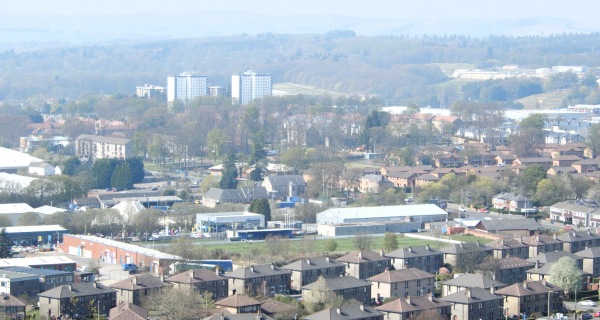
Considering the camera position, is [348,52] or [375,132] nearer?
[375,132]

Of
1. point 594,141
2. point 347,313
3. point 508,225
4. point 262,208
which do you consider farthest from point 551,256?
point 594,141

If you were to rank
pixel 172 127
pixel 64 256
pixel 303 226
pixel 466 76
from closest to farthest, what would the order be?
pixel 64 256, pixel 303 226, pixel 172 127, pixel 466 76

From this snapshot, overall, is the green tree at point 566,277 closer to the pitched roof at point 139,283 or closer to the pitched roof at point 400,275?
the pitched roof at point 400,275

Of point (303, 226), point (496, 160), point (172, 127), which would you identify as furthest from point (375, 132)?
point (303, 226)

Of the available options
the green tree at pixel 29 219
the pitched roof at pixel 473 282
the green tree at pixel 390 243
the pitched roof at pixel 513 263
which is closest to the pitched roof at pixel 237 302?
the pitched roof at pixel 473 282

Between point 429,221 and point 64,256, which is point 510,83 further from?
point 64,256

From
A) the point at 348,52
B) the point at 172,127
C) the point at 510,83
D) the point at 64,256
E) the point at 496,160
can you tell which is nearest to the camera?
the point at 64,256

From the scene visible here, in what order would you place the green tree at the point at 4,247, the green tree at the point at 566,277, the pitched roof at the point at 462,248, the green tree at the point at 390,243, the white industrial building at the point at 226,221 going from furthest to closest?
the white industrial building at the point at 226,221
the green tree at the point at 390,243
the green tree at the point at 4,247
the pitched roof at the point at 462,248
the green tree at the point at 566,277
